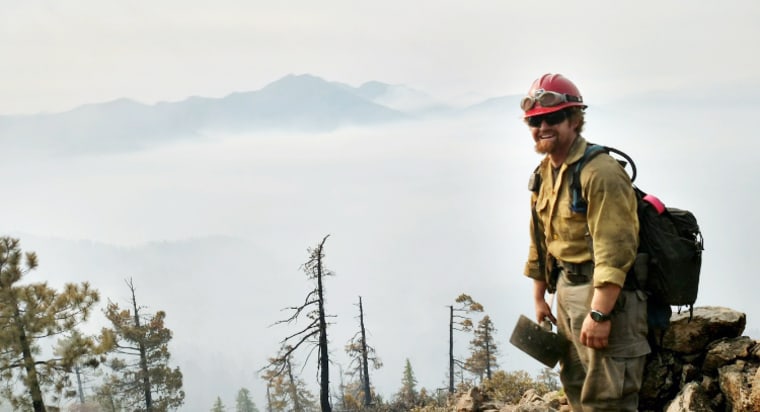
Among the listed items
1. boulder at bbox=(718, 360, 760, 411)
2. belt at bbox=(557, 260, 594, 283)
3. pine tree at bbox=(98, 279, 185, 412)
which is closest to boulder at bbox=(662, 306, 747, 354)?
boulder at bbox=(718, 360, 760, 411)

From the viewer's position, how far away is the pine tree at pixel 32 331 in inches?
611

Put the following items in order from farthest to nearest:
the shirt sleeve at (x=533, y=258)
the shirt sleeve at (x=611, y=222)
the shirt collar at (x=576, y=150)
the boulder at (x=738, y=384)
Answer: the boulder at (x=738, y=384)
the shirt sleeve at (x=533, y=258)
the shirt collar at (x=576, y=150)
the shirt sleeve at (x=611, y=222)

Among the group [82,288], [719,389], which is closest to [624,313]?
[719,389]

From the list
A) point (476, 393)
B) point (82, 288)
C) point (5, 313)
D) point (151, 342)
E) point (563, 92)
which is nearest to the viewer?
point (563, 92)

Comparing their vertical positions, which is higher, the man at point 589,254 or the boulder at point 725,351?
the man at point 589,254

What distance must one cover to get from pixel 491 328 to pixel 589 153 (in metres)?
32.7

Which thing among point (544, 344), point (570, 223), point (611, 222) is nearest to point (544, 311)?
point (544, 344)

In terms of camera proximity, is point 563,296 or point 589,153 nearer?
point 589,153

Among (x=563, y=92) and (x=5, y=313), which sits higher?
(x=563, y=92)

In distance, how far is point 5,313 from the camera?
612 inches

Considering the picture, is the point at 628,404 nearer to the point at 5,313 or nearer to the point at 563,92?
the point at 563,92

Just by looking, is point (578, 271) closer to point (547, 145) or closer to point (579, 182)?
point (579, 182)

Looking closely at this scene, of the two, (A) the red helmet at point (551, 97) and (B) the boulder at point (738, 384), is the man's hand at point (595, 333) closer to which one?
(A) the red helmet at point (551, 97)

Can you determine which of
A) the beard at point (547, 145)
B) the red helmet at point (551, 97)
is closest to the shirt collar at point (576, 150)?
the beard at point (547, 145)
